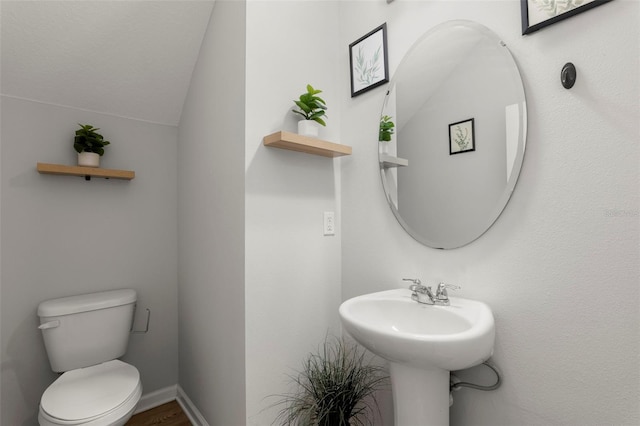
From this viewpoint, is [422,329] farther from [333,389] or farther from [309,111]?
[309,111]

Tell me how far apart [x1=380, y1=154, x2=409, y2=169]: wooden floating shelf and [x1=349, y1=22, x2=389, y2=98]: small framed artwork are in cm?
36

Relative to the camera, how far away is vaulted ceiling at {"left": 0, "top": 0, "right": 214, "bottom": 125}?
1441mm

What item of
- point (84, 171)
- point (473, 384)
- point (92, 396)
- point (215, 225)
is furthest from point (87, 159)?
point (473, 384)

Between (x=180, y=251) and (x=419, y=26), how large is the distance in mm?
1852

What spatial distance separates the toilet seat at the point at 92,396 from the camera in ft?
4.05

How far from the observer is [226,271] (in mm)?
1438

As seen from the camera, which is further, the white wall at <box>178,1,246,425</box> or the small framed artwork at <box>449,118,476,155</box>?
the white wall at <box>178,1,246,425</box>

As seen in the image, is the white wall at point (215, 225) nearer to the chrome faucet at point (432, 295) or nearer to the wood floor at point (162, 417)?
the wood floor at point (162, 417)

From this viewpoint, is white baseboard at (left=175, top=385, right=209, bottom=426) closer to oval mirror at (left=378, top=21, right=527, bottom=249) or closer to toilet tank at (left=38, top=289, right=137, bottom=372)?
toilet tank at (left=38, top=289, right=137, bottom=372)

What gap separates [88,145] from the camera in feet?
5.48

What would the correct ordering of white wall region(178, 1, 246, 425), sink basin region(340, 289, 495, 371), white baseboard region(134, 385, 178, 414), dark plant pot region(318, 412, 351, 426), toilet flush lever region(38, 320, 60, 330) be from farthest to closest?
white baseboard region(134, 385, 178, 414) → toilet flush lever region(38, 320, 60, 330) → white wall region(178, 1, 246, 425) → dark plant pot region(318, 412, 351, 426) → sink basin region(340, 289, 495, 371)

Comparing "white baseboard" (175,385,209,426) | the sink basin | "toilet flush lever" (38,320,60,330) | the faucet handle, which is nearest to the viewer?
the sink basin


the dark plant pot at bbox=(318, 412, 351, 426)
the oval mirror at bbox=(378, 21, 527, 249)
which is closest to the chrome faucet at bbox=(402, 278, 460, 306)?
the oval mirror at bbox=(378, 21, 527, 249)

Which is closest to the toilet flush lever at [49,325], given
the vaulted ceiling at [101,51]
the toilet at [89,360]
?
the toilet at [89,360]
